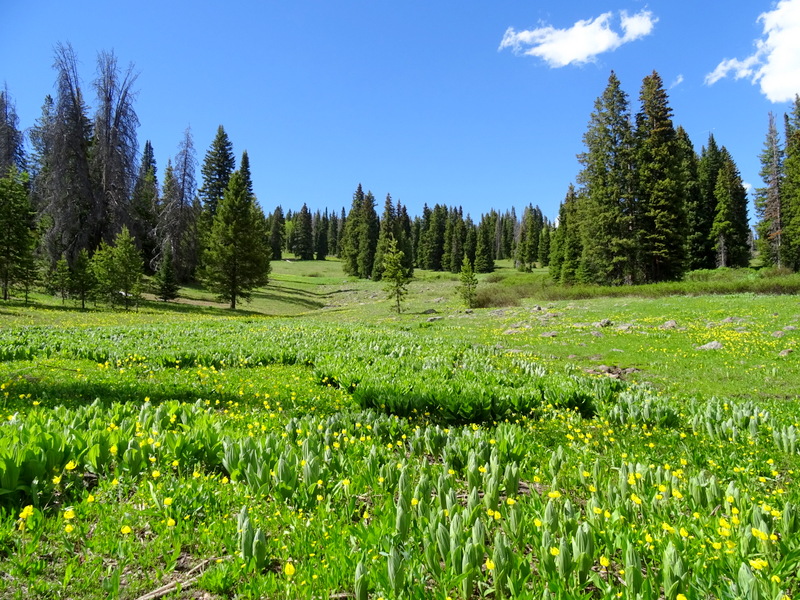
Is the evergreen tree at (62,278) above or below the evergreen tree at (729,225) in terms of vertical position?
below

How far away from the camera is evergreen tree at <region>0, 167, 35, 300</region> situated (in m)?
27.1

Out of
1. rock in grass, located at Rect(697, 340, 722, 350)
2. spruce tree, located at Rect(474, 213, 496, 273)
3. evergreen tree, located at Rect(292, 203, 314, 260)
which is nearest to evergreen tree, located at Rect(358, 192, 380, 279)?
spruce tree, located at Rect(474, 213, 496, 273)

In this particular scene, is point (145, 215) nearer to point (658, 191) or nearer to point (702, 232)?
point (658, 191)

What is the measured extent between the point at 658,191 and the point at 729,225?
1851 centimetres

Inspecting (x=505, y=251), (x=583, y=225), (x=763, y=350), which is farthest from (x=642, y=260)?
(x=505, y=251)

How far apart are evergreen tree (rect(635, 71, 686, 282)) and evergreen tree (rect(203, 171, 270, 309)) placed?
36174mm

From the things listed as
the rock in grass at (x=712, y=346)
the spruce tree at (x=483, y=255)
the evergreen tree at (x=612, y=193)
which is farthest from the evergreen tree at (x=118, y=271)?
the spruce tree at (x=483, y=255)

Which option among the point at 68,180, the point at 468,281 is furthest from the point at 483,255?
the point at 68,180

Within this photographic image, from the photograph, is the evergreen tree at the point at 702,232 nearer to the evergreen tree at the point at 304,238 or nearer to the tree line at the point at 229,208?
the tree line at the point at 229,208

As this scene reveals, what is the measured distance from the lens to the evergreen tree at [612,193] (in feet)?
129

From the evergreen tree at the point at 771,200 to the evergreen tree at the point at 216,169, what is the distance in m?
70.5

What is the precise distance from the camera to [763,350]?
12.9 metres

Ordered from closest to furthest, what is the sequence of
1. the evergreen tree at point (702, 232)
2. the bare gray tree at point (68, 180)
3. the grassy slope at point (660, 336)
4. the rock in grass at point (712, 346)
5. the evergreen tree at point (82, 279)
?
1. the grassy slope at point (660, 336)
2. the rock in grass at point (712, 346)
3. the evergreen tree at point (82, 279)
4. the bare gray tree at point (68, 180)
5. the evergreen tree at point (702, 232)

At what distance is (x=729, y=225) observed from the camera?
4959cm
